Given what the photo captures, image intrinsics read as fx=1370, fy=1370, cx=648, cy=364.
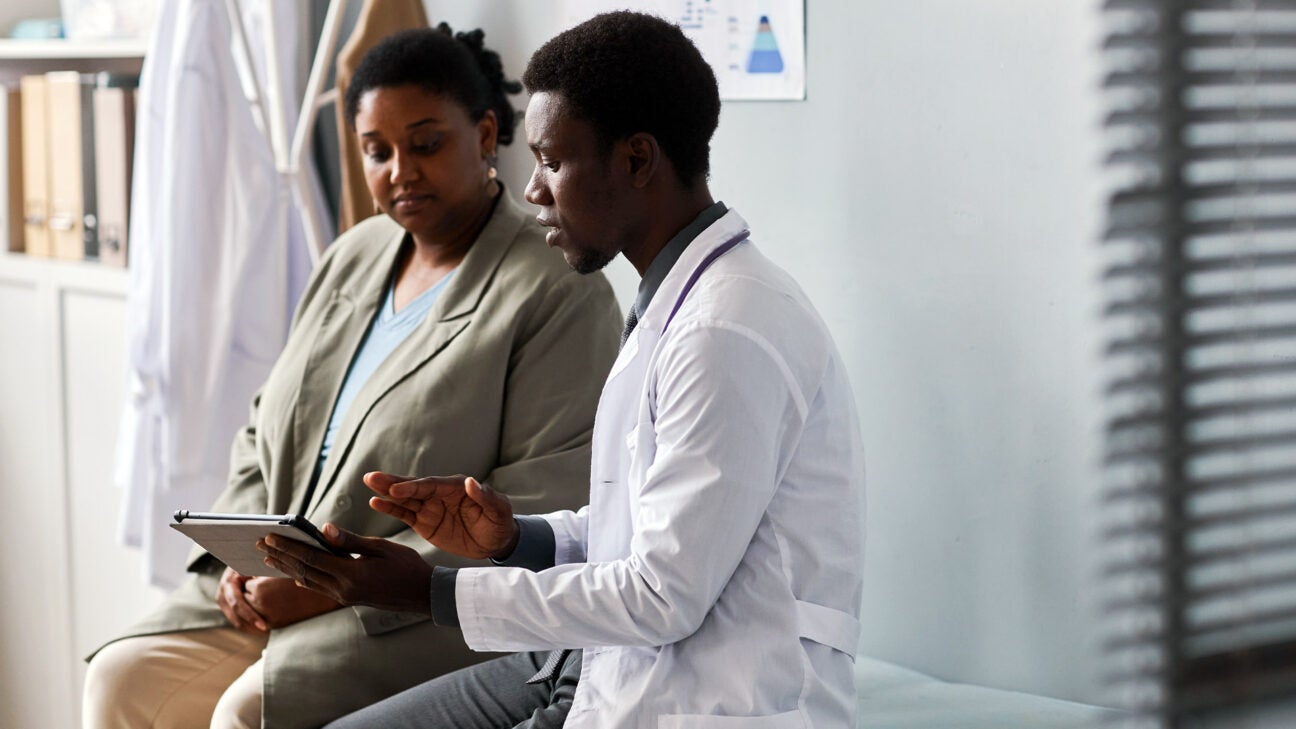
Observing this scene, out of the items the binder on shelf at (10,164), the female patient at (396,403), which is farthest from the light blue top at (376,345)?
the binder on shelf at (10,164)

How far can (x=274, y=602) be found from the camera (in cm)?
197

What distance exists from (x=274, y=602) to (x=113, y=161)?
4.64 feet

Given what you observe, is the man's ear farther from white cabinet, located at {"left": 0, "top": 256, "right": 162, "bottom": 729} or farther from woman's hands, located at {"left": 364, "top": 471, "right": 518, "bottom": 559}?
white cabinet, located at {"left": 0, "top": 256, "right": 162, "bottom": 729}

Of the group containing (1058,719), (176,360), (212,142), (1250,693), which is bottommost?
(1058,719)

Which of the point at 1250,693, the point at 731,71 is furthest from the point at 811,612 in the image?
the point at 731,71

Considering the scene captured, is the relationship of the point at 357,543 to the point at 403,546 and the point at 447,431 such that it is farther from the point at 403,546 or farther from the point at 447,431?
the point at 447,431

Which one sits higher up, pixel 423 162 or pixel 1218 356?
pixel 423 162

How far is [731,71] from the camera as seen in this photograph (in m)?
2.15

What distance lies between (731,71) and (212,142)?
1.07 m

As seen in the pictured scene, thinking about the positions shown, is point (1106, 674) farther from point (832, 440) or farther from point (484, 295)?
point (484, 295)

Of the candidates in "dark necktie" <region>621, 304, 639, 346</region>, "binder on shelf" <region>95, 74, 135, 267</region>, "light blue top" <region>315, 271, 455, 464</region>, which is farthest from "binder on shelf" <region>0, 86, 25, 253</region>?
"dark necktie" <region>621, 304, 639, 346</region>

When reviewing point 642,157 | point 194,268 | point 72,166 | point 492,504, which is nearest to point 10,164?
point 72,166

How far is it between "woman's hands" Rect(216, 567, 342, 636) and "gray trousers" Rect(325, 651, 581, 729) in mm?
269

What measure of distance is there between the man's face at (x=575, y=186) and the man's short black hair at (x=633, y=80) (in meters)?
0.02
